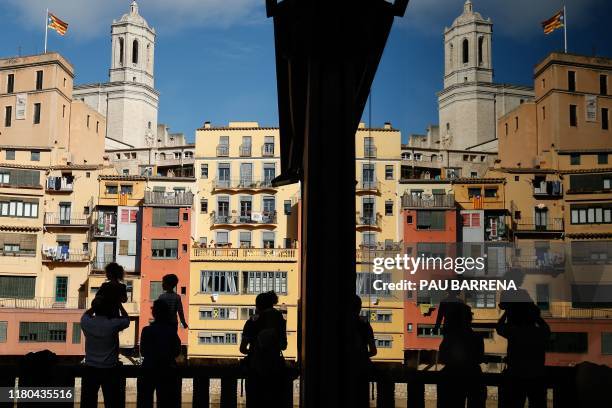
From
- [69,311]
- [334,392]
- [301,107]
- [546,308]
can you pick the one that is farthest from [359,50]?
[69,311]

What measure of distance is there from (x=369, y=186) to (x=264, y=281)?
763 cm

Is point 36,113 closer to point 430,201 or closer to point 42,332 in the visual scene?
point 42,332

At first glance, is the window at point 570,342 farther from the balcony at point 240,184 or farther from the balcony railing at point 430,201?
the balcony at point 240,184

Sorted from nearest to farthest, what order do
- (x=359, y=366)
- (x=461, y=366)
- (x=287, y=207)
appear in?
(x=359, y=366) → (x=461, y=366) → (x=287, y=207)

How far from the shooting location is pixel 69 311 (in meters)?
30.7

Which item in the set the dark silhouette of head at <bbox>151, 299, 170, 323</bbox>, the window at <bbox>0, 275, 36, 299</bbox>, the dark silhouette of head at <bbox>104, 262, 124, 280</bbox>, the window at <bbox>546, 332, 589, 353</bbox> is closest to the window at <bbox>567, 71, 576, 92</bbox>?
the window at <bbox>546, 332, 589, 353</bbox>

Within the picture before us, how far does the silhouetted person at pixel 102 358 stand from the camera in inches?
166

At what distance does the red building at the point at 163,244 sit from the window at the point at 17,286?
5.04 m

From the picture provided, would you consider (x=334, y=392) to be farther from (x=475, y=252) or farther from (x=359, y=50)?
(x=475, y=252)

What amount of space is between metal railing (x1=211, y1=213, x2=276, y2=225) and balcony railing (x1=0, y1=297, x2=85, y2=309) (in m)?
7.01

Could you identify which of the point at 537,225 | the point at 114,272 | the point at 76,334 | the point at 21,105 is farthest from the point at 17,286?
the point at 114,272

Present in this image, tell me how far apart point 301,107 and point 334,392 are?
308 centimetres

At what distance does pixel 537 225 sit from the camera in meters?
34.3

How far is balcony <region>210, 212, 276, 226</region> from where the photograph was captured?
35125mm
